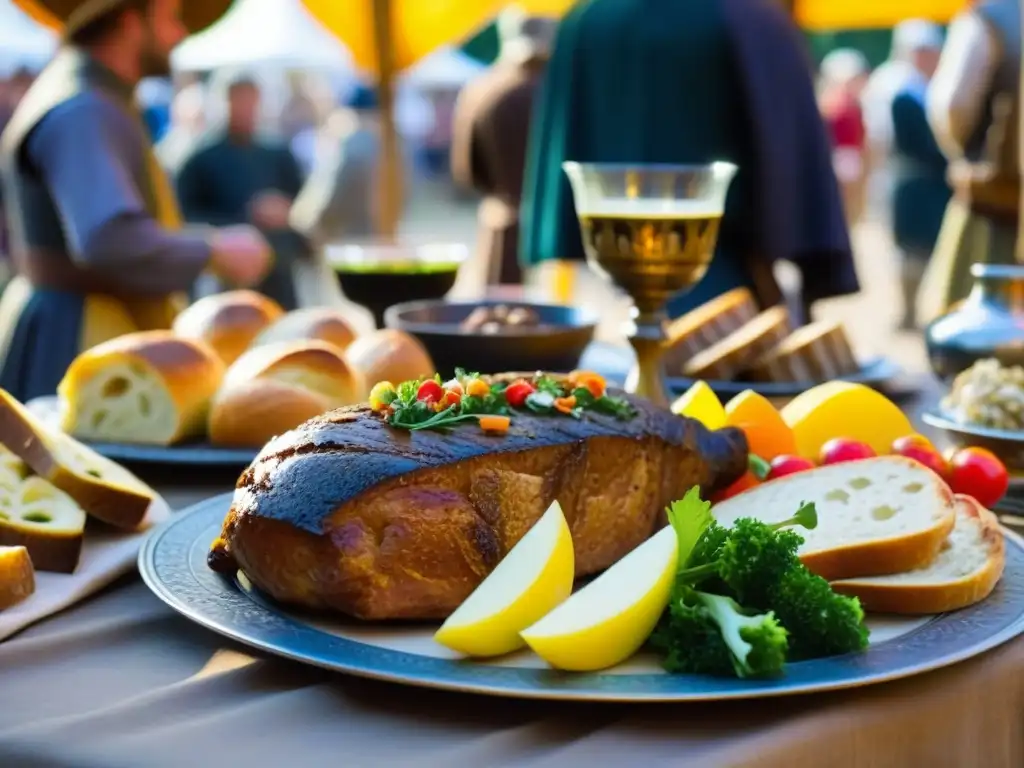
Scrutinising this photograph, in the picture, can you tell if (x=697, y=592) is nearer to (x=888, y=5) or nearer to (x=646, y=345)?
(x=646, y=345)

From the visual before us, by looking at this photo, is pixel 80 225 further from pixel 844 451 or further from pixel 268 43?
pixel 268 43

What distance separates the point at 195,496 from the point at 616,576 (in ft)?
3.34

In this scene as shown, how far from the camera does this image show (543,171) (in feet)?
14.6

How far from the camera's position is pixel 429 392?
5.17 feet

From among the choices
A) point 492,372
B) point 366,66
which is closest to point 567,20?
point 492,372

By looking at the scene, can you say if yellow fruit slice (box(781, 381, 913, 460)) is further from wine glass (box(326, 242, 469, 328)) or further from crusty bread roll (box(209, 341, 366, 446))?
wine glass (box(326, 242, 469, 328))

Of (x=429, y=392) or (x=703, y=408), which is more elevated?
(x=429, y=392)

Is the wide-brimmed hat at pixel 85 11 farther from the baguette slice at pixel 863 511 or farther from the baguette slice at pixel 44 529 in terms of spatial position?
the baguette slice at pixel 863 511

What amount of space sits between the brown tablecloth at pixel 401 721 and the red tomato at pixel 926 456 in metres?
0.55

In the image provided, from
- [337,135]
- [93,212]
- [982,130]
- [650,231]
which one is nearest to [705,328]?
[650,231]

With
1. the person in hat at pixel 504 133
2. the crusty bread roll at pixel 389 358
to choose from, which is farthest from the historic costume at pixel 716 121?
the person in hat at pixel 504 133

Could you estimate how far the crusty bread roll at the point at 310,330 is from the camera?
8.84 ft

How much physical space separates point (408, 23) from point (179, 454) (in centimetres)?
791

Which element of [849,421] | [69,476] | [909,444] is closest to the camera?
[69,476]
